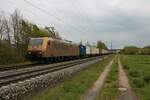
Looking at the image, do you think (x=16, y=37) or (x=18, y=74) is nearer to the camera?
(x=18, y=74)

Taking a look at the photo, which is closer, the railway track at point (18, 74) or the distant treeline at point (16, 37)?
the railway track at point (18, 74)

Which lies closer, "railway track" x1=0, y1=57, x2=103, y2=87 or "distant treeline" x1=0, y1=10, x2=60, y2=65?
"railway track" x1=0, y1=57, x2=103, y2=87

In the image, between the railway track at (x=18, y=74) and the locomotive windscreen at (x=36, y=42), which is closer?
the railway track at (x=18, y=74)

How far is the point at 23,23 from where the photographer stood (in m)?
54.3

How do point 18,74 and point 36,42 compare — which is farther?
point 36,42

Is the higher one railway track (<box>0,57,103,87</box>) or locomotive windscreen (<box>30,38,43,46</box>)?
locomotive windscreen (<box>30,38,43,46</box>)

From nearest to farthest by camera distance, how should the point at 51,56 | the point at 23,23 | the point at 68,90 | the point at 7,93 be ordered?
the point at 7,93 < the point at 68,90 < the point at 51,56 < the point at 23,23

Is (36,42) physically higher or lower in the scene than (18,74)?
higher

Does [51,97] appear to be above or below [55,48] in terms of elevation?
below

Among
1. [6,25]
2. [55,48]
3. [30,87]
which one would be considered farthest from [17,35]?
[30,87]

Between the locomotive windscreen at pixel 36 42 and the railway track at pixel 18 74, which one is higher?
the locomotive windscreen at pixel 36 42

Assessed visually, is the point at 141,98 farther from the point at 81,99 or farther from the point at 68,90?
the point at 68,90

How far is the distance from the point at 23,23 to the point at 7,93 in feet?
140

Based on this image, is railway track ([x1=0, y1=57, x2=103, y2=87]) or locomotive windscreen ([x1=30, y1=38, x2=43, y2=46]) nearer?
railway track ([x1=0, y1=57, x2=103, y2=87])
